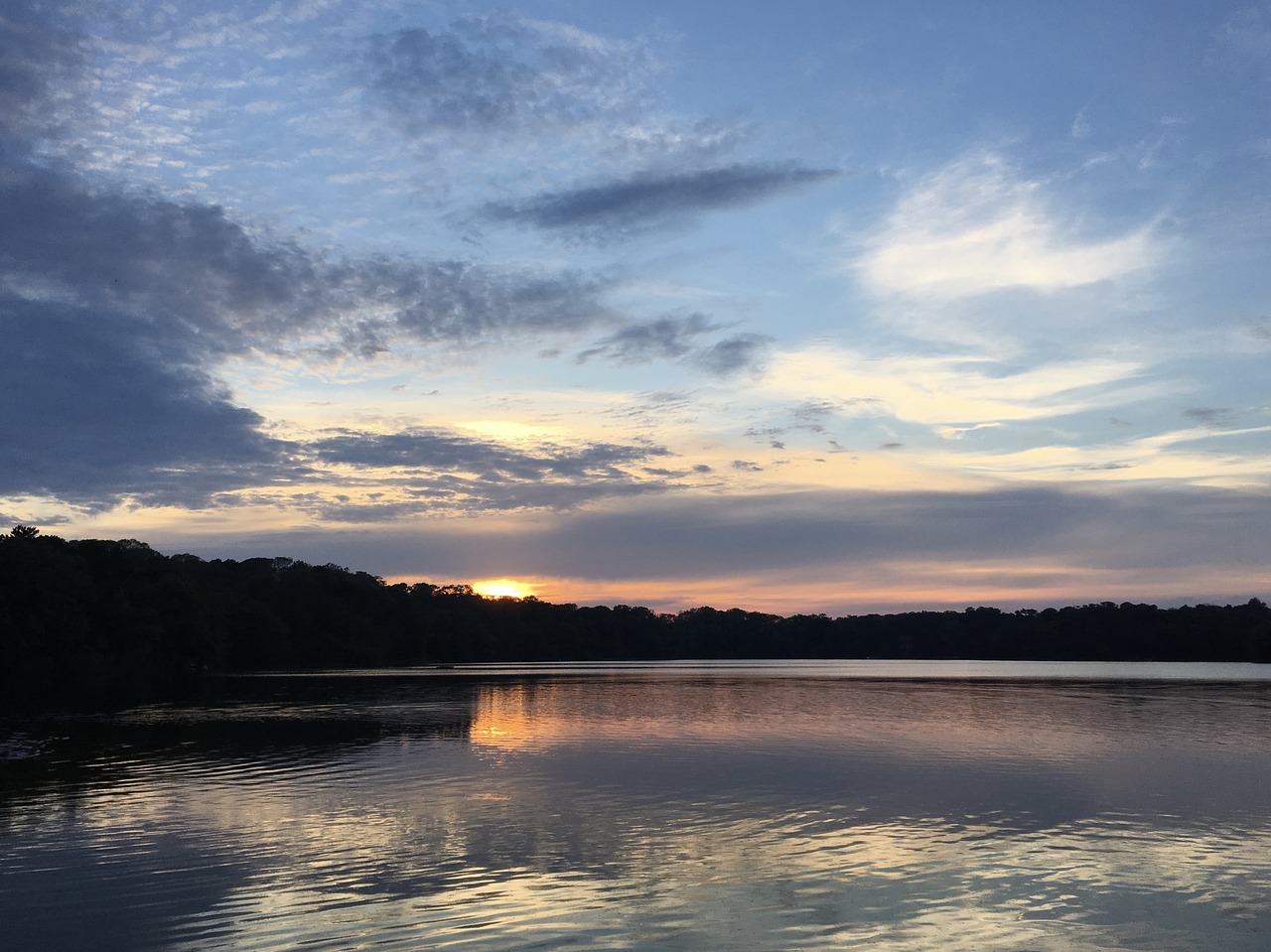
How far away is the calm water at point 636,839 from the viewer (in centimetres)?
1517

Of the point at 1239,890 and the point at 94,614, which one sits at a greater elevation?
the point at 94,614

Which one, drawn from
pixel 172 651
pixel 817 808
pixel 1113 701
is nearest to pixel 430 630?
pixel 172 651

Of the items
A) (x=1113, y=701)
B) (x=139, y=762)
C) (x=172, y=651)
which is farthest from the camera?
(x=172, y=651)

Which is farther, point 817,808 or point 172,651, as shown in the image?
point 172,651

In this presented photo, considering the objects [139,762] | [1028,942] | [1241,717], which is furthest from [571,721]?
[1028,942]

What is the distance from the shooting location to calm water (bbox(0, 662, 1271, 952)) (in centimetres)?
1517

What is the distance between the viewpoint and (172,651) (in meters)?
94.9

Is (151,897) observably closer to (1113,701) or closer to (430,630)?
(1113,701)

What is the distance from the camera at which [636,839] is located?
21.8 meters

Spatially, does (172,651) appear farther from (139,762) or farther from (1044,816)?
(1044,816)

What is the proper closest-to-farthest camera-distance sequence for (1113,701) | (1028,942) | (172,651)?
(1028,942) → (1113,701) → (172,651)

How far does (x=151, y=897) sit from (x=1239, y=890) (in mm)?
18283

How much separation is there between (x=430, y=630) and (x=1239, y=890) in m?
183

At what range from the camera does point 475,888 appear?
1728 cm
